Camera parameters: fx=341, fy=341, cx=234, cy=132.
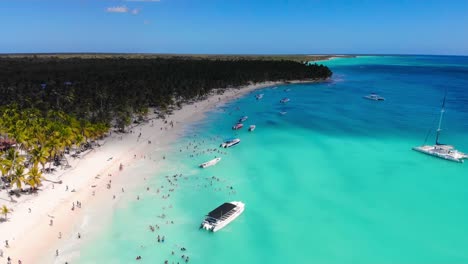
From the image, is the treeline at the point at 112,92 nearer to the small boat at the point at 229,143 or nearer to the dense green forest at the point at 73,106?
the dense green forest at the point at 73,106

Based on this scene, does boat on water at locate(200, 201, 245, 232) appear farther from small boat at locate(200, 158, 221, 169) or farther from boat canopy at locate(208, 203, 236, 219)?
small boat at locate(200, 158, 221, 169)

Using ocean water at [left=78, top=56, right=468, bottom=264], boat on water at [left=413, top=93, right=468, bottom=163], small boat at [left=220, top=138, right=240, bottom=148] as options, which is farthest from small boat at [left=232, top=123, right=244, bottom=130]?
boat on water at [left=413, top=93, right=468, bottom=163]

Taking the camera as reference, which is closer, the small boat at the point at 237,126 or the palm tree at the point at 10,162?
the palm tree at the point at 10,162

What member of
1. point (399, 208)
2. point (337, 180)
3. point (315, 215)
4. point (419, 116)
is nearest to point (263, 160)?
point (337, 180)

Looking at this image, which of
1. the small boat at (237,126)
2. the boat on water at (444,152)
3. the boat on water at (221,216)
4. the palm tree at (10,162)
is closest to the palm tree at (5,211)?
the palm tree at (10,162)

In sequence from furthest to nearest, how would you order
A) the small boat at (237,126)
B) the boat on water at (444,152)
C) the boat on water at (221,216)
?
1. the small boat at (237,126)
2. the boat on water at (444,152)
3. the boat on water at (221,216)
